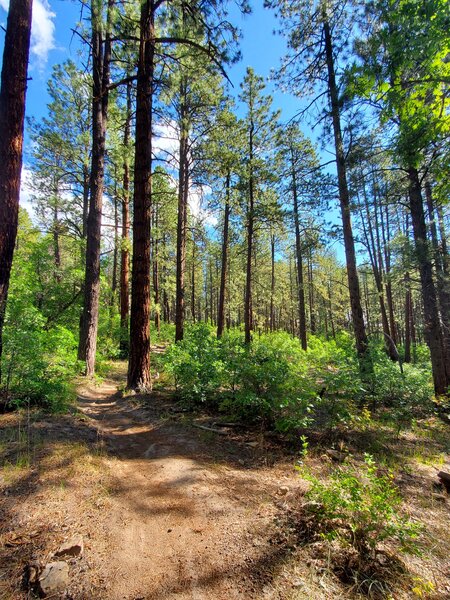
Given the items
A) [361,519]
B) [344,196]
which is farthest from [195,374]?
[344,196]

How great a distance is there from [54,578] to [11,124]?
5048 mm

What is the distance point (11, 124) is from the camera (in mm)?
3924

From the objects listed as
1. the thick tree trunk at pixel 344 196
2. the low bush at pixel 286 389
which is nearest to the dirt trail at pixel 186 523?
the low bush at pixel 286 389

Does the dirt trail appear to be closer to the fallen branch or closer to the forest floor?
the forest floor

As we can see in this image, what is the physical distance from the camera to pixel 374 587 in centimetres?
176

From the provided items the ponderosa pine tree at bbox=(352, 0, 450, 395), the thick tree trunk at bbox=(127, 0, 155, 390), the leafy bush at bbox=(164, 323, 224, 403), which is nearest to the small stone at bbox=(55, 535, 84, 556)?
the leafy bush at bbox=(164, 323, 224, 403)

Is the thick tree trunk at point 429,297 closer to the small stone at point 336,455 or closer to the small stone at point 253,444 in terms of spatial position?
the small stone at point 336,455

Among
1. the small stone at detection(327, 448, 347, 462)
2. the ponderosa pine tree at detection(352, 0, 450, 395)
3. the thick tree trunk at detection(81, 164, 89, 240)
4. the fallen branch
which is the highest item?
the thick tree trunk at detection(81, 164, 89, 240)

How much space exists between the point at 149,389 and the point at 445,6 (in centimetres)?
723

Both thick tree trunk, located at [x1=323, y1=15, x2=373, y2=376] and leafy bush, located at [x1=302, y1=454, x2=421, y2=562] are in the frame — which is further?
thick tree trunk, located at [x1=323, y1=15, x2=373, y2=376]

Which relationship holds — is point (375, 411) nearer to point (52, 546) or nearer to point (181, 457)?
point (181, 457)

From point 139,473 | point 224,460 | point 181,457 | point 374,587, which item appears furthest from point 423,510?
point 139,473

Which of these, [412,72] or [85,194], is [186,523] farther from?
[85,194]

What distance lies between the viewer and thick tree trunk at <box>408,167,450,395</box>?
7.80 m
